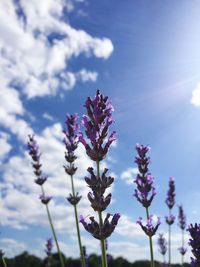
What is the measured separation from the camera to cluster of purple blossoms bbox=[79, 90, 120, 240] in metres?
4.41

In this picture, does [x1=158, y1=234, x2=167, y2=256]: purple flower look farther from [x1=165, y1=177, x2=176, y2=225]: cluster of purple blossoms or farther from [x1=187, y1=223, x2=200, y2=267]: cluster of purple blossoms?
[x1=187, y1=223, x2=200, y2=267]: cluster of purple blossoms

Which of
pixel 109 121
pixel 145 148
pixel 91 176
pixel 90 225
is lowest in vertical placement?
pixel 90 225

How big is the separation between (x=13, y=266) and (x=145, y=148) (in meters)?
24.2

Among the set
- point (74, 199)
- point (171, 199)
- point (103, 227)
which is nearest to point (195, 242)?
point (103, 227)

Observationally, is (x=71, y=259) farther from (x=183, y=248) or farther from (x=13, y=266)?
(x=183, y=248)

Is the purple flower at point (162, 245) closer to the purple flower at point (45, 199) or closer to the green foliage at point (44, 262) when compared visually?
the purple flower at point (45, 199)

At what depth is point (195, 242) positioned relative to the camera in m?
4.80

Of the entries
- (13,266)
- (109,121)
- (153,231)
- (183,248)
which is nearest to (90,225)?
(109,121)

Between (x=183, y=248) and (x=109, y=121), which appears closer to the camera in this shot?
(x=109, y=121)

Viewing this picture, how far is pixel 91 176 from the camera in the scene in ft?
15.4

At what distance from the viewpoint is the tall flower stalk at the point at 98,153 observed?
4.41 m

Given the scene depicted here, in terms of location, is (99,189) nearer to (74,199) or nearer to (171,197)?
(74,199)

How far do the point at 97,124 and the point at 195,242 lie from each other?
1.71 metres

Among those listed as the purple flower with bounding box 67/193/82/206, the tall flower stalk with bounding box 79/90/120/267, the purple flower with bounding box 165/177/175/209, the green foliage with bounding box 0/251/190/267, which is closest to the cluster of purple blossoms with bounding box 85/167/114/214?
the tall flower stalk with bounding box 79/90/120/267
